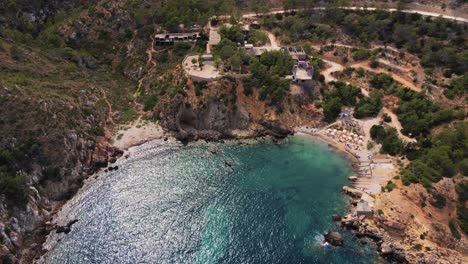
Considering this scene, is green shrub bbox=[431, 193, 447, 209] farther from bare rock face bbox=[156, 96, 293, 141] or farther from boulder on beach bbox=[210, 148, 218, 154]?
boulder on beach bbox=[210, 148, 218, 154]

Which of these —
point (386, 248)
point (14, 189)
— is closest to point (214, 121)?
point (14, 189)

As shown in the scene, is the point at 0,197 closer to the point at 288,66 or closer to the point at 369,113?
the point at 288,66

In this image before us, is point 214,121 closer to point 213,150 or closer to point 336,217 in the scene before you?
point 213,150

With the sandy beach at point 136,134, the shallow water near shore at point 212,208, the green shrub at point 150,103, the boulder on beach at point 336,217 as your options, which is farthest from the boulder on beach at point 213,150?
the boulder on beach at point 336,217

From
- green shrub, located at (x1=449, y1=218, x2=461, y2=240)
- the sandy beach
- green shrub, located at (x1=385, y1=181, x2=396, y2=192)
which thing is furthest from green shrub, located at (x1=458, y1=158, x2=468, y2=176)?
the sandy beach

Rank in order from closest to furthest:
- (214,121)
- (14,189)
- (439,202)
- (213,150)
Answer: (14,189), (439,202), (213,150), (214,121)

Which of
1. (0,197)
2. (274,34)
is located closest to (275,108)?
(274,34)
